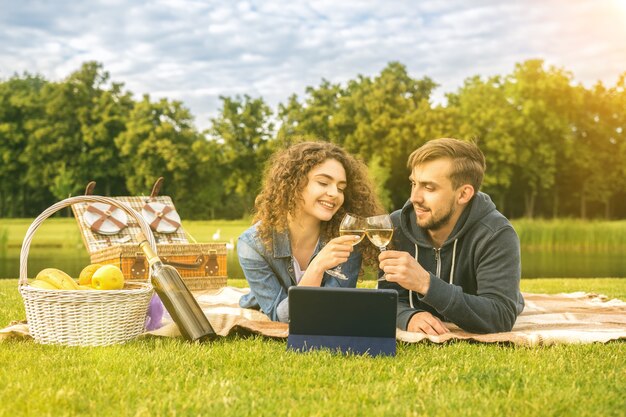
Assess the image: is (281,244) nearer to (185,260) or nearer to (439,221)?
(439,221)

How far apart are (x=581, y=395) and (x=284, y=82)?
3437cm

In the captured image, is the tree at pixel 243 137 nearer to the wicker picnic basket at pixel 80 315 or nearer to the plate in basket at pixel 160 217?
the plate in basket at pixel 160 217

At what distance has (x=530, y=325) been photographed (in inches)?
193

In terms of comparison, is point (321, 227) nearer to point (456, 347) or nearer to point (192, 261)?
point (456, 347)

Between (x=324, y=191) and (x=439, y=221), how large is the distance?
82 cm

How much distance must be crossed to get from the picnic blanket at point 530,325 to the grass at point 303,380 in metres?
0.14

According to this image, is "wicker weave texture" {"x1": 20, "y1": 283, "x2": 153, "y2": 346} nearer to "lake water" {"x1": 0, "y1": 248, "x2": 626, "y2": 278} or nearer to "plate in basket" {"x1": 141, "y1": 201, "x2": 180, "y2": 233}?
"plate in basket" {"x1": 141, "y1": 201, "x2": 180, "y2": 233}

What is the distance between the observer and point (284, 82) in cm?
3638

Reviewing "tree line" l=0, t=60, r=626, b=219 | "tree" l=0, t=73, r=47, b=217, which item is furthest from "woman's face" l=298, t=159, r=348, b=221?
"tree" l=0, t=73, r=47, b=217

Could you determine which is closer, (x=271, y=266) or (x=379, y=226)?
(x=379, y=226)

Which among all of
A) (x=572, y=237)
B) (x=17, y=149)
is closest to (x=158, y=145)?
(x=17, y=149)

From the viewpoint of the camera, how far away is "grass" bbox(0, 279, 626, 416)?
9.20 ft

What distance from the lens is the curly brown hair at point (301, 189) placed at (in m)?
4.73

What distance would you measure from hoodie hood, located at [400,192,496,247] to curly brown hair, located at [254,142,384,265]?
9.8 inches
